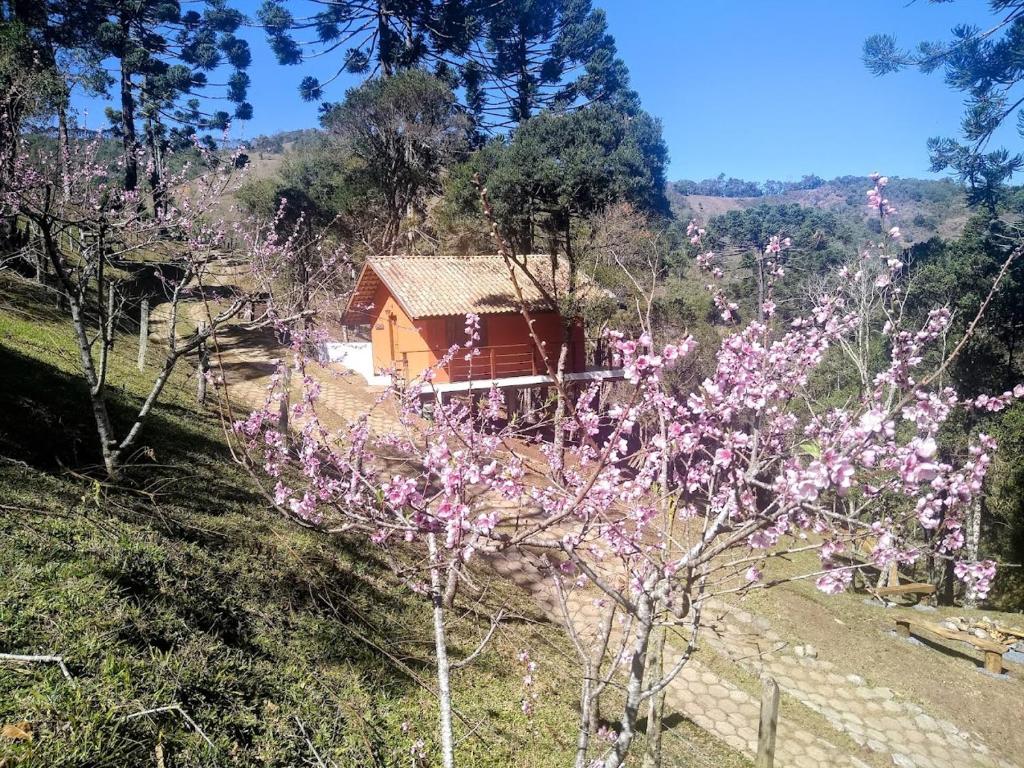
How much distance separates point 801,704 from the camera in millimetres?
7688

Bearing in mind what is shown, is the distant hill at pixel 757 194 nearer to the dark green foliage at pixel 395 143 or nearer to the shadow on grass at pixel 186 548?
the dark green foliage at pixel 395 143

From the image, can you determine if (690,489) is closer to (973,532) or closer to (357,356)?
(973,532)

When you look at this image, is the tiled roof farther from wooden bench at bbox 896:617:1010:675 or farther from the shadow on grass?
wooden bench at bbox 896:617:1010:675

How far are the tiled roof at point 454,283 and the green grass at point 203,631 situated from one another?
9279 mm

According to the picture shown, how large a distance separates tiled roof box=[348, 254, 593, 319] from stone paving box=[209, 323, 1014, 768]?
8.68m

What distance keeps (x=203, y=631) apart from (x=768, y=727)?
169 inches

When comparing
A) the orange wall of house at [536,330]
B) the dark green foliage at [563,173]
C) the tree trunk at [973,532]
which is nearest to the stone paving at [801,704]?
the tree trunk at [973,532]

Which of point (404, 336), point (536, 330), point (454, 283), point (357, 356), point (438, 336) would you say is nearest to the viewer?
point (438, 336)

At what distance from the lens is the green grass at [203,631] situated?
316cm

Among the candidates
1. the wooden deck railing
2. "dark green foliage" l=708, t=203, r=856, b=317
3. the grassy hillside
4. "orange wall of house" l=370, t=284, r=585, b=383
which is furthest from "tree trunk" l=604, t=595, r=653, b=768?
"dark green foliage" l=708, t=203, r=856, b=317

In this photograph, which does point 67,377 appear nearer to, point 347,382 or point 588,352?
point 347,382

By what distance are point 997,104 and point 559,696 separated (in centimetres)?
1291

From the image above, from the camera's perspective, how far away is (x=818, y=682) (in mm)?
8359

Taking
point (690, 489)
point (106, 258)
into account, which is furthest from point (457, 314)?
point (690, 489)
